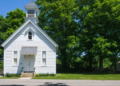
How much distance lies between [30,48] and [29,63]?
209 cm

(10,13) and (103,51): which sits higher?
(10,13)

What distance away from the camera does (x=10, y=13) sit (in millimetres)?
40500

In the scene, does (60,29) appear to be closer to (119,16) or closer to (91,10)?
(91,10)

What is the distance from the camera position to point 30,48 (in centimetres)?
2145

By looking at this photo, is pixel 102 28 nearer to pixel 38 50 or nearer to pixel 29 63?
pixel 38 50

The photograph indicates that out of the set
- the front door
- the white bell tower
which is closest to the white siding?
the front door

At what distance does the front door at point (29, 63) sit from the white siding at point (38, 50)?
1.75 ft

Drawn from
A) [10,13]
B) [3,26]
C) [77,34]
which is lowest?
[77,34]

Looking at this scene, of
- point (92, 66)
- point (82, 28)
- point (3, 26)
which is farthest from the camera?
point (3, 26)

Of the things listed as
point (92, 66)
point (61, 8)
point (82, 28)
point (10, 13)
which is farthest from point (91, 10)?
point (10, 13)

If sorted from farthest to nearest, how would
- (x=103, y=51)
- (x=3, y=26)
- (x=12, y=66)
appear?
(x=3, y=26)
(x=103, y=51)
(x=12, y=66)

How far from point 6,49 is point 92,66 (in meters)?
19.8

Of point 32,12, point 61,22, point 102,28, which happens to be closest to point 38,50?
point 32,12

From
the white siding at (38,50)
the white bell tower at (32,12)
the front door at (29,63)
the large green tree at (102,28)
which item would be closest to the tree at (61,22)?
the large green tree at (102,28)
